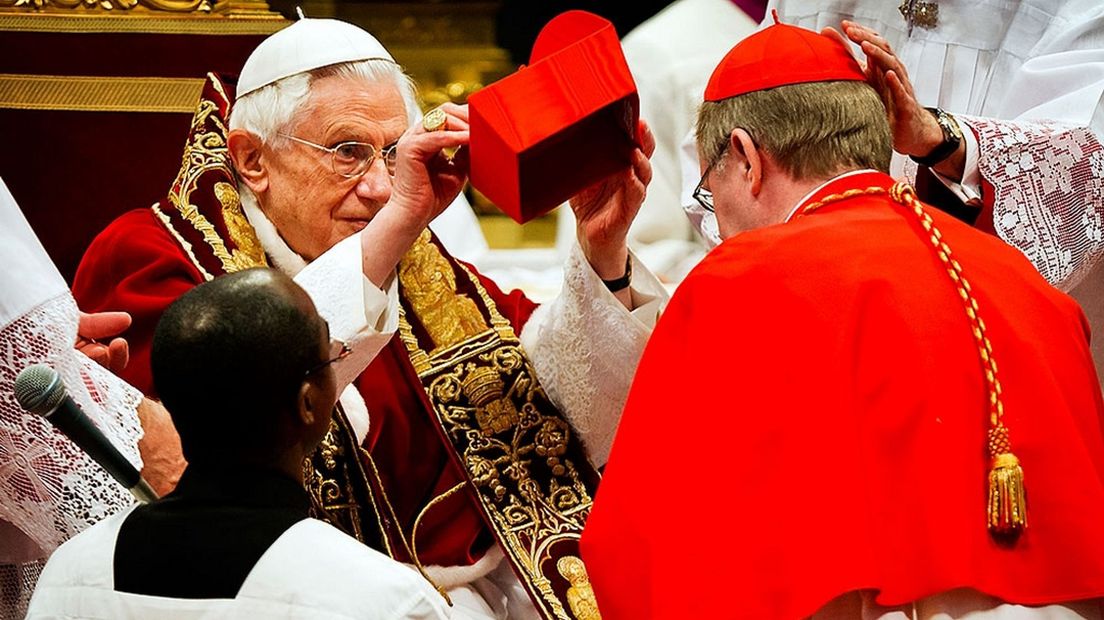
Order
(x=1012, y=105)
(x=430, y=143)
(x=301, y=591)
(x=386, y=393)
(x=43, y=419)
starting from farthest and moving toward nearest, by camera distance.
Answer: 1. (x=1012, y=105)
2. (x=386, y=393)
3. (x=430, y=143)
4. (x=43, y=419)
5. (x=301, y=591)

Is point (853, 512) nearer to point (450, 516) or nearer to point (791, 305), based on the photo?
Answer: point (791, 305)

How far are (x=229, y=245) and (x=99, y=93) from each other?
2.03m

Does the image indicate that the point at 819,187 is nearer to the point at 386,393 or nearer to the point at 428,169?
the point at 428,169

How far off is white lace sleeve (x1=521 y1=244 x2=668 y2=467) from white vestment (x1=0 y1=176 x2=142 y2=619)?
1047mm

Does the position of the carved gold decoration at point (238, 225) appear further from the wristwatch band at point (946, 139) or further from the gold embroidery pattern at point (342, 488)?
the wristwatch band at point (946, 139)

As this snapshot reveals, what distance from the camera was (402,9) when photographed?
23.7 feet

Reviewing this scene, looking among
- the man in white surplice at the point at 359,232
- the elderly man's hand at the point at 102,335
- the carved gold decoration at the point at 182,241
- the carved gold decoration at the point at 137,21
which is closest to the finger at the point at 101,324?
the elderly man's hand at the point at 102,335

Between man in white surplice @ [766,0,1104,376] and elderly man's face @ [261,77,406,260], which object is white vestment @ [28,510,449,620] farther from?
man in white surplice @ [766,0,1104,376]

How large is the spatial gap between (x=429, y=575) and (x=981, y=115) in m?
2.13

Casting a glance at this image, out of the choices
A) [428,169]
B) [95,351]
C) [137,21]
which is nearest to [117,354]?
[95,351]

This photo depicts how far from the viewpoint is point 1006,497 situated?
2.79 m

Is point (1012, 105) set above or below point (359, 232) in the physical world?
below

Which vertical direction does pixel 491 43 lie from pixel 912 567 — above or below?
below

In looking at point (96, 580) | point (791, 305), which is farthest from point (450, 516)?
point (96, 580)
